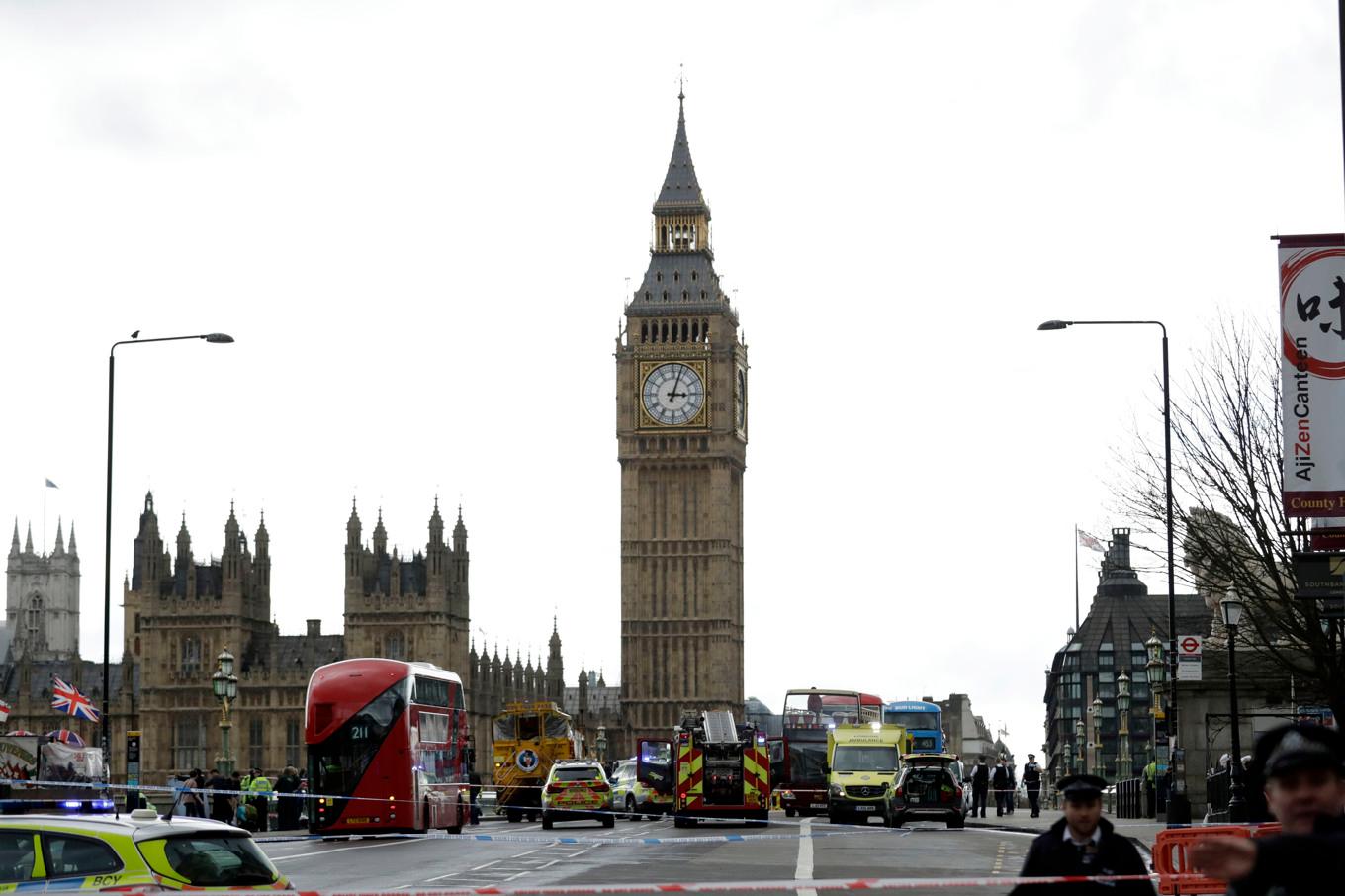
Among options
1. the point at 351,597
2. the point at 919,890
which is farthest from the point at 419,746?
the point at 351,597

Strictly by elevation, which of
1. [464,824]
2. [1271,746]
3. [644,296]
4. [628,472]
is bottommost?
[464,824]

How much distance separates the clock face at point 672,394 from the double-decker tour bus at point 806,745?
62.5 metres

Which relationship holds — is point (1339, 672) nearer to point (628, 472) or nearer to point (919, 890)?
point (919, 890)

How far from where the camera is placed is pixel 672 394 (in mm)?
123062

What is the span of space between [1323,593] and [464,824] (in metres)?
31.5

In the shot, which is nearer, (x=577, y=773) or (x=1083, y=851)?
(x=1083, y=851)

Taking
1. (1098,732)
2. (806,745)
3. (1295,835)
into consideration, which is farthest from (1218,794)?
(1098,732)

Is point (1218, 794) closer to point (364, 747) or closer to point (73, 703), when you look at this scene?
point (364, 747)

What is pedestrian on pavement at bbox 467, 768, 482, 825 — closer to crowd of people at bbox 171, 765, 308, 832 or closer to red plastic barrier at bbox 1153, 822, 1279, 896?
crowd of people at bbox 171, 765, 308, 832

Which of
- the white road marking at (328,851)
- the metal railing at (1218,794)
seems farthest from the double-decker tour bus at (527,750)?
the white road marking at (328,851)

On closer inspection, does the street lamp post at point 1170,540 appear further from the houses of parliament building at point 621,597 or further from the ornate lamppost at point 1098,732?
the houses of parliament building at point 621,597

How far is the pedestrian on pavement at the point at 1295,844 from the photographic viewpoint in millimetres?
5184

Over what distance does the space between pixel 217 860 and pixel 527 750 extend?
5369 cm

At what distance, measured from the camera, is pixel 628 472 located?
123m
